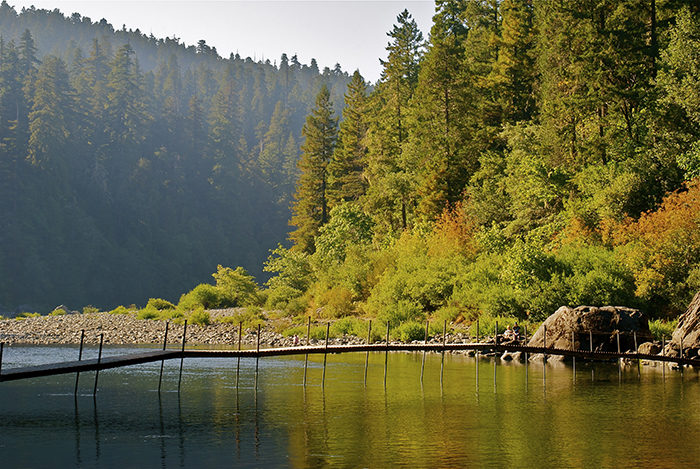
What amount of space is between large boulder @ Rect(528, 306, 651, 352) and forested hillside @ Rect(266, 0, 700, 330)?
3338mm

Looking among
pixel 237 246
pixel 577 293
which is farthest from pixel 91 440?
pixel 237 246

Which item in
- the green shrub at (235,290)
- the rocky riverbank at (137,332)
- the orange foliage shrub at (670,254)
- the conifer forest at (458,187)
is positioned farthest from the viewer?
the green shrub at (235,290)

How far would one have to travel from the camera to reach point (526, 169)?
43.5 metres

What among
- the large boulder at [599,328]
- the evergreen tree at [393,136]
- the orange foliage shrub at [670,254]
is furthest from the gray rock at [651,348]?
the evergreen tree at [393,136]

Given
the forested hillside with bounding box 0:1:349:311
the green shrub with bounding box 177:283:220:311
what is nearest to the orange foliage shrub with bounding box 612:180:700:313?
the green shrub with bounding box 177:283:220:311

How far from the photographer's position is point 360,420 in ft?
55.2

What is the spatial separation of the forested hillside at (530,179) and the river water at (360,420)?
25.7ft

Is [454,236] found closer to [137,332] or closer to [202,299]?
[137,332]

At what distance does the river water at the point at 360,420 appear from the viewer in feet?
42.8

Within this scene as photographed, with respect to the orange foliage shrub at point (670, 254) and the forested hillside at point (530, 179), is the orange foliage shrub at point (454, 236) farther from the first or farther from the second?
the orange foliage shrub at point (670, 254)

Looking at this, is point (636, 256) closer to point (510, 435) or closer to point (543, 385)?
point (543, 385)

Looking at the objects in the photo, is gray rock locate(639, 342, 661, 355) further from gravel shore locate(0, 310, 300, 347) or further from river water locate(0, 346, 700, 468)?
gravel shore locate(0, 310, 300, 347)

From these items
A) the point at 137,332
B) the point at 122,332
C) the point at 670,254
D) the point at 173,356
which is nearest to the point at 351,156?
the point at 137,332

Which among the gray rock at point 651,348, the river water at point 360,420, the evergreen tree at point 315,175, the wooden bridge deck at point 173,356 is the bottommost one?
the river water at point 360,420
